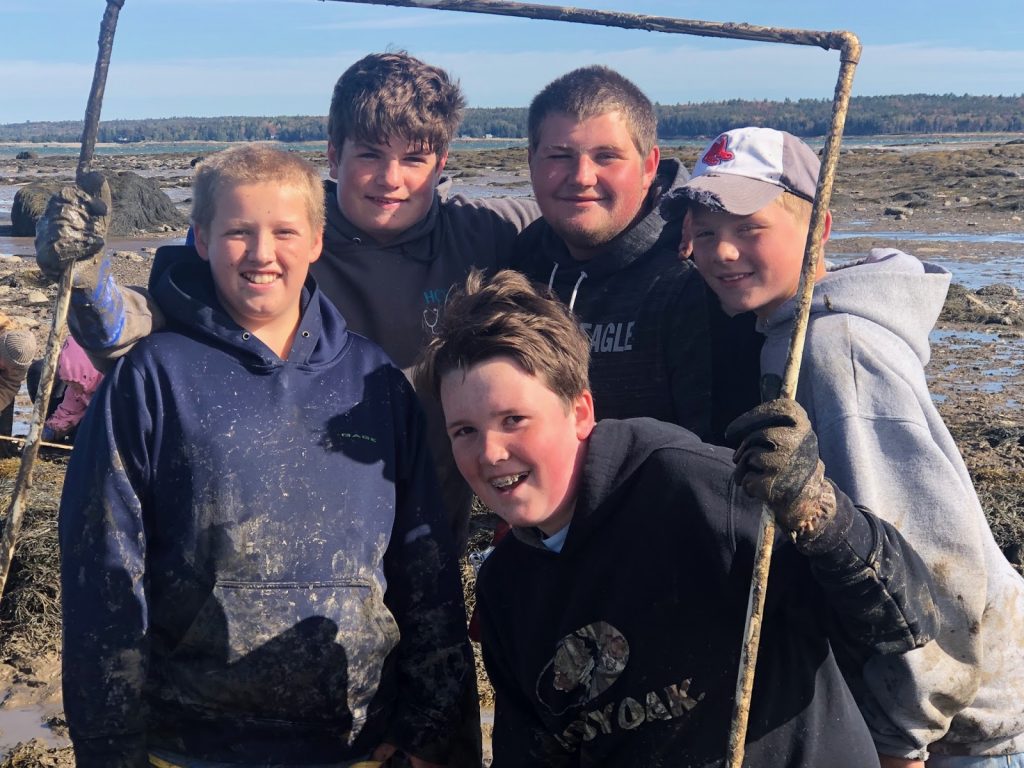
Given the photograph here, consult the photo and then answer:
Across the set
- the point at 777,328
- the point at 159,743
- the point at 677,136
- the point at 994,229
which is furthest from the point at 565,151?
the point at 677,136

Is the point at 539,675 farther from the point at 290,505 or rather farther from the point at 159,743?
the point at 159,743

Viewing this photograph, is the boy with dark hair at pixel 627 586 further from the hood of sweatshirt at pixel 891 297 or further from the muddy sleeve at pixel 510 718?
the hood of sweatshirt at pixel 891 297

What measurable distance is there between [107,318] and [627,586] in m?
1.35

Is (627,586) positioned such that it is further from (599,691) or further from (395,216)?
(395,216)

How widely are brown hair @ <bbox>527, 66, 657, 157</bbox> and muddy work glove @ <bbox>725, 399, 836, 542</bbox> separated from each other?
149cm

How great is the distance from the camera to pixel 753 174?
2.87m

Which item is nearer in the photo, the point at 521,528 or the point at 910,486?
the point at 910,486

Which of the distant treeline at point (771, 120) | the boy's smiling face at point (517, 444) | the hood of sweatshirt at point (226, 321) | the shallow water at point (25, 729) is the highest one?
the distant treeline at point (771, 120)

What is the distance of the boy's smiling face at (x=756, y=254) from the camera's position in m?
2.82

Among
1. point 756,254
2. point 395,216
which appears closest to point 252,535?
point 395,216

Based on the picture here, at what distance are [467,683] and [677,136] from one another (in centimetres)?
10886

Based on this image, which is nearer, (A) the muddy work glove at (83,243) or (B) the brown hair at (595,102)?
(A) the muddy work glove at (83,243)

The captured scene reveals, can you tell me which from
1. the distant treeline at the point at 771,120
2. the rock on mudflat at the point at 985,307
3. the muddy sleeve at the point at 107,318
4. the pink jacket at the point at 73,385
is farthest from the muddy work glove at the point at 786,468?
the distant treeline at the point at 771,120

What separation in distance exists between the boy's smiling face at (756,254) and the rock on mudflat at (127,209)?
19.0 metres
